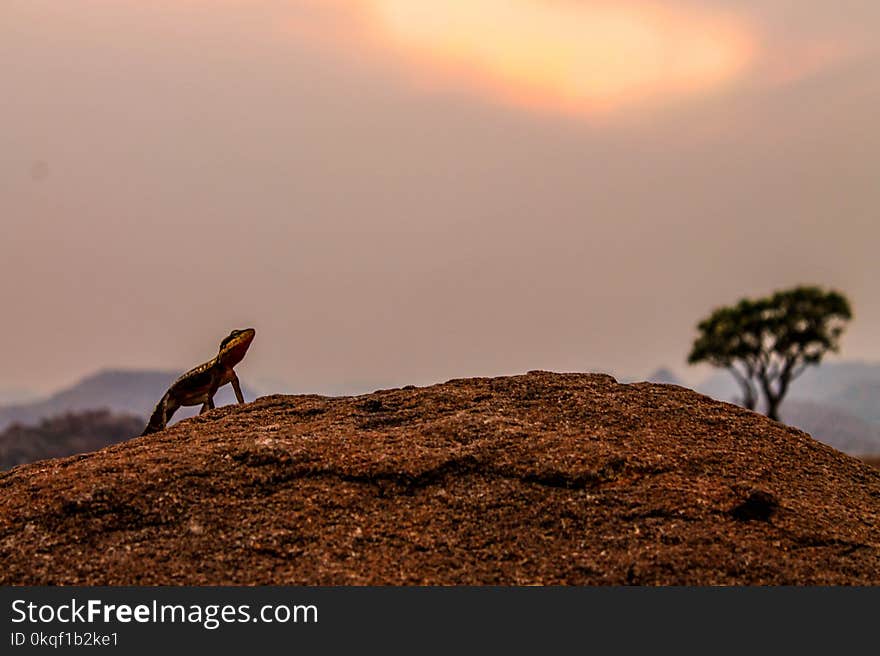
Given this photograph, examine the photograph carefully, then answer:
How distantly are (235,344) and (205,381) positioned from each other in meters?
0.51

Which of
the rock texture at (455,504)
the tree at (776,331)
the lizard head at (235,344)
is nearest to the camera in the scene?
the rock texture at (455,504)

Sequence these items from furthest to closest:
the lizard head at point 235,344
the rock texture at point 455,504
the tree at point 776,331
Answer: the tree at point 776,331
the lizard head at point 235,344
the rock texture at point 455,504

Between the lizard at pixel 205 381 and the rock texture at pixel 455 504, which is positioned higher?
the lizard at pixel 205 381

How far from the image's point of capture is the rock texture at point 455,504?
19.7 ft

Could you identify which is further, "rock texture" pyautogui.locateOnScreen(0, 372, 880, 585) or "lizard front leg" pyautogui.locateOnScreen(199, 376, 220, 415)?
"lizard front leg" pyautogui.locateOnScreen(199, 376, 220, 415)

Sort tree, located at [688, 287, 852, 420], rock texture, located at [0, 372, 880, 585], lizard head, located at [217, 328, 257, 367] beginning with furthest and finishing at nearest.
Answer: tree, located at [688, 287, 852, 420], lizard head, located at [217, 328, 257, 367], rock texture, located at [0, 372, 880, 585]

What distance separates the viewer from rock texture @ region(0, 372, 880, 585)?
600 centimetres

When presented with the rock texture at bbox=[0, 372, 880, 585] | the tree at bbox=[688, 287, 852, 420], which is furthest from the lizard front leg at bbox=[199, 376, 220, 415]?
the tree at bbox=[688, 287, 852, 420]

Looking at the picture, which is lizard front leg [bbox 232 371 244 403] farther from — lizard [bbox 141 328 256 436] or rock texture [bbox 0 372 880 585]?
rock texture [bbox 0 372 880 585]

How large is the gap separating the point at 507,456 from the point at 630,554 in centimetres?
135

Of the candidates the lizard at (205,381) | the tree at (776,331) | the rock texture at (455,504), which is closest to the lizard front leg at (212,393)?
the lizard at (205,381)

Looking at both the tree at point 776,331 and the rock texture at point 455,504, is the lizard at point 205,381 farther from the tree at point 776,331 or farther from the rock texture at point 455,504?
the tree at point 776,331

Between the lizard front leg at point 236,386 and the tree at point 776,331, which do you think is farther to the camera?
the tree at point 776,331

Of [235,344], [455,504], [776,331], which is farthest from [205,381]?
[776,331]
